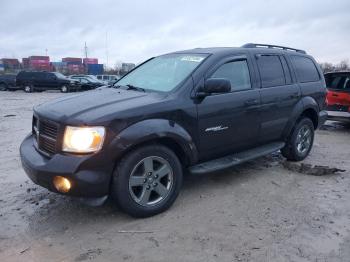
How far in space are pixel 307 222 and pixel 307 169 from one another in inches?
81.6

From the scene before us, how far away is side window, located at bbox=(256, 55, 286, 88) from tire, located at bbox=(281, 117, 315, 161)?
2.91ft

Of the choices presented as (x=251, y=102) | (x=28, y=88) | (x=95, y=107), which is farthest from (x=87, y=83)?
(x=95, y=107)

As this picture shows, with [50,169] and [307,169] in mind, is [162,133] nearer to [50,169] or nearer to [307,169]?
[50,169]

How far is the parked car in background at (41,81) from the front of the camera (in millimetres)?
30469

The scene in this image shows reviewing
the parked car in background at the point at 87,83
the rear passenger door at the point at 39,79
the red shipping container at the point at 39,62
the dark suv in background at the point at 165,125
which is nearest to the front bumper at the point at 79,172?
the dark suv in background at the point at 165,125

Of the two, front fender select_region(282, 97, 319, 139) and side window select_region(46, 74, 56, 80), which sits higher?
side window select_region(46, 74, 56, 80)

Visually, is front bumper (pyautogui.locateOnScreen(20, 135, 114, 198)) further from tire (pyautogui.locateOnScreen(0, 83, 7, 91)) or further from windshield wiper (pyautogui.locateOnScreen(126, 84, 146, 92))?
tire (pyautogui.locateOnScreen(0, 83, 7, 91))

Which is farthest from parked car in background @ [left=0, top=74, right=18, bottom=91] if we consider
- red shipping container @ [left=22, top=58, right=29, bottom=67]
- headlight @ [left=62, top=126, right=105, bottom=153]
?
red shipping container @ [left=22, top=58, right=29, bottom=67]

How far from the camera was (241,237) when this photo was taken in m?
3.75

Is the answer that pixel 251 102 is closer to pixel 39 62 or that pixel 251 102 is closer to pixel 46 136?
pixel 46 136

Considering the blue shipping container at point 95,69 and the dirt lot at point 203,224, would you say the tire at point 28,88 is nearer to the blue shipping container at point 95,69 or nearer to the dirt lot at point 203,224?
the dirt lot at point 203,224

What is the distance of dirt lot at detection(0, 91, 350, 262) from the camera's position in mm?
3482

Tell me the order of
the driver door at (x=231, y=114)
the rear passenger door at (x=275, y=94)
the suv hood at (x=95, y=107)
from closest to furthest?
1. the suv hood at (x=95, y=107)
2. the driver door at (x=231, y=114)
3. the rear passenger door at (x=275, y=94)

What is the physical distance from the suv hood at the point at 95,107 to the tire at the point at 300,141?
2.77 metres
